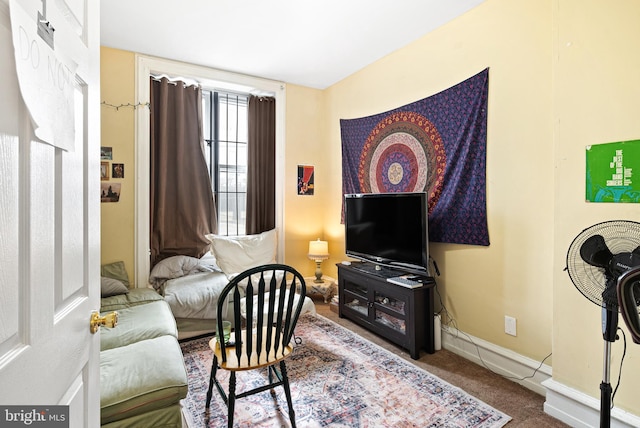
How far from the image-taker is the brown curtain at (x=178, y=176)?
346cm

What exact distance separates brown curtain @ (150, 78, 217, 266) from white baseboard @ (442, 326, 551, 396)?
278 centimetres

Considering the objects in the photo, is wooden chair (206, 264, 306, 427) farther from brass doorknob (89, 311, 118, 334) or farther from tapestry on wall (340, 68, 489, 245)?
tapestry on wall (340, 68, 489, 245)

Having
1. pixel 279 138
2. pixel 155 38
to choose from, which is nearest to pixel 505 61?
pixel 279 138

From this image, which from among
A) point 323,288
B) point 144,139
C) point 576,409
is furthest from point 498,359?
point 144,139

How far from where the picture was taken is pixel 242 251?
141 inches

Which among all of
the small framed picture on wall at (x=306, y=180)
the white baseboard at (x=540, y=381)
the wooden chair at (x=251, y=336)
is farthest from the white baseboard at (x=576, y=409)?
Answer: the small framed picture on wall at (x=306, y=180)

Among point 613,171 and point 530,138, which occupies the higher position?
point 530,138

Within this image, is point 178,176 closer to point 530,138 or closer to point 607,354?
point 530,138

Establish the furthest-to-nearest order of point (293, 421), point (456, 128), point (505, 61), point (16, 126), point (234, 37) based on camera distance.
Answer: point (234, 37), point (456, 128), point (505, 61), point (293, 421), point (16, 126)

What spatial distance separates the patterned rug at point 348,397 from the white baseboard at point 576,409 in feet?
0.98

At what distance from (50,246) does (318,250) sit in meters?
3.35

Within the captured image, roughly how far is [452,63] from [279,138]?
2.19m

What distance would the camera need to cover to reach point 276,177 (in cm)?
411

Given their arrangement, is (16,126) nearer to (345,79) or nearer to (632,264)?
(632,264)
